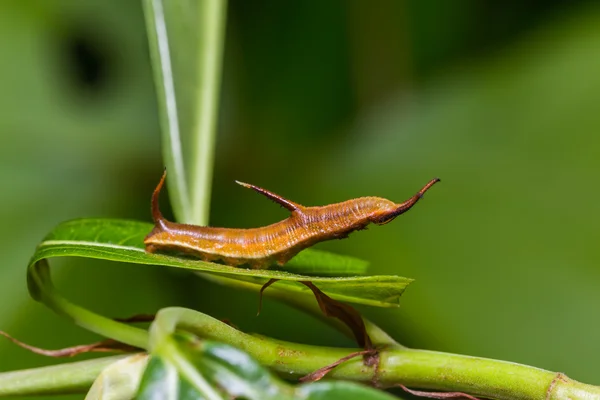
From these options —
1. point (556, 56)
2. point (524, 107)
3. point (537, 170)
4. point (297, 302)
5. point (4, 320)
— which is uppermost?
point (556, 56)

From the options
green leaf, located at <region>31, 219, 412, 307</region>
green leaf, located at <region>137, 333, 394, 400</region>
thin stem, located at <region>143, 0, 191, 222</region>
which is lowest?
green leaf, located at <region>137, 333, 394, 400</region>

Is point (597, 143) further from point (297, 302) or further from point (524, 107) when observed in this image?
point (297, 302)

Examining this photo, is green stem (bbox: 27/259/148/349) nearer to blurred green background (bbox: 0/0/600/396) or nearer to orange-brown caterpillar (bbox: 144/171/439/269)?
orange-brown caterpillar (bbox: 144/171/439/269)

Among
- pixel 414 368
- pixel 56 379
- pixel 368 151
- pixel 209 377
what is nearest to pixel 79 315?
pixel 56 379

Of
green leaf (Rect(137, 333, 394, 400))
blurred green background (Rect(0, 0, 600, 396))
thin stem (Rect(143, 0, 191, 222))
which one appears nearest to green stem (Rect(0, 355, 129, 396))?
green leaf (Rect(137, 333, 394, 400))

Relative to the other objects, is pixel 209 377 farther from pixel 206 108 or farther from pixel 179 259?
pixel 206 108

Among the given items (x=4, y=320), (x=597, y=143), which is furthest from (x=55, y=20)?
(x=597, y=143)
